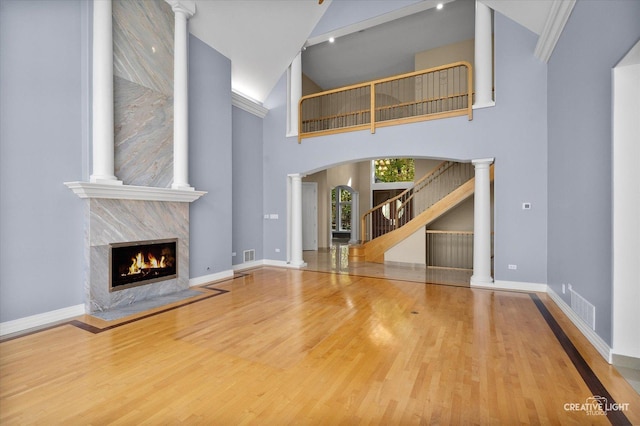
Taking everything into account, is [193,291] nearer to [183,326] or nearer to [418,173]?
[183,326]

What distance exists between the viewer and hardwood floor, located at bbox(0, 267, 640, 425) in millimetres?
2043

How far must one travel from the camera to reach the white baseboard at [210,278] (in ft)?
18.8

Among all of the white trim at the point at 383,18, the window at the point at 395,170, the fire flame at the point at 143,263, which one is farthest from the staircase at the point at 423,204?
the window at the point at 395,170

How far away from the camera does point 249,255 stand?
7.68 metres

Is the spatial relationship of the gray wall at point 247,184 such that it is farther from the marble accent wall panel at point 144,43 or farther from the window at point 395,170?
the window at point 395,170

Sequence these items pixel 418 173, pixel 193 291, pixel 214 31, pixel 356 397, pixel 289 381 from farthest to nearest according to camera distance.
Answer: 1. pixel 418 173
2. pixel 214 31
3. pixel 193 291
4. pixel 289 381
5. pixel 356 397

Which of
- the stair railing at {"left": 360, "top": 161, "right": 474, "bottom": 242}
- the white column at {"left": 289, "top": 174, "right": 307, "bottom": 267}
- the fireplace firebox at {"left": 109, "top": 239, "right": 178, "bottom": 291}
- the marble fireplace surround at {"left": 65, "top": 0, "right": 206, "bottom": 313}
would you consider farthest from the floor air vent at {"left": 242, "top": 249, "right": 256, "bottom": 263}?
the stair railing at {"left": 360, "top": 161, "right": 474, "bottom": 242}

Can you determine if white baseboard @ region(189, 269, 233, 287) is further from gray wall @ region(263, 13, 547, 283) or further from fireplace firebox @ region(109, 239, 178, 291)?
gray wall @ region(263, 13, 547, 283)

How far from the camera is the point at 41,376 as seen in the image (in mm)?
2512

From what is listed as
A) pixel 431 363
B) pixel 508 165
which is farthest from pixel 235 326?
pixel 508 165

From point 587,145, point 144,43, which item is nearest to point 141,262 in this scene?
point 144,43

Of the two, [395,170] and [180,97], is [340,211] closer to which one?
[395,170]

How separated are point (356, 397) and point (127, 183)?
4358mm

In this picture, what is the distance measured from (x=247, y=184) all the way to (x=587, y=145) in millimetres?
6451
